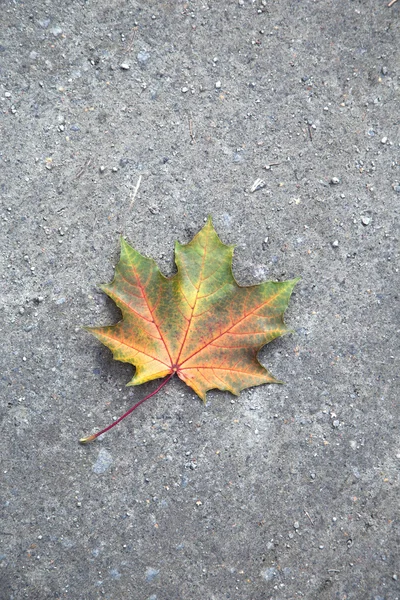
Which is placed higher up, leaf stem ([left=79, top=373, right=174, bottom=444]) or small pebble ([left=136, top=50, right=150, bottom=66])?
small pebble ([left=136, top=50, right=150, bottom=66])

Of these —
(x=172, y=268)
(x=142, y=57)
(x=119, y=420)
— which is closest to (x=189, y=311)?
(x=172, y=268)

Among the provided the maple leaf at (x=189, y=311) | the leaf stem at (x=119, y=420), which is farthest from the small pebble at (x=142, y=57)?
the leaf stem at (x=119, y=420)

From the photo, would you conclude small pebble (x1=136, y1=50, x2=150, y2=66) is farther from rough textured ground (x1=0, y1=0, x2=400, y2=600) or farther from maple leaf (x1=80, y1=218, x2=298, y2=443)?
maple leaf (x1=80, y1=218, x2=298, y2=443)

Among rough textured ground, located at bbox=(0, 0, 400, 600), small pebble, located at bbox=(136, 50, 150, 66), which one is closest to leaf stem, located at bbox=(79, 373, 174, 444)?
rough textured ground, located at bbox=(0, 0, 400, 600)

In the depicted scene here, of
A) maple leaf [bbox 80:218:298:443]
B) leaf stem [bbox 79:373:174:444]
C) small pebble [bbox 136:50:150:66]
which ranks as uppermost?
small pebble [bbox 136:50:150:66]

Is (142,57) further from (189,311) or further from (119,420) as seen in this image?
(119,420)

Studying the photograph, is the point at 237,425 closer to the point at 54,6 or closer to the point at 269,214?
the point at 269,214

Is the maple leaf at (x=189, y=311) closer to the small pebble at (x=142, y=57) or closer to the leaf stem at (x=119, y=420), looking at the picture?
the leaf stem at (x=119, y=420)
